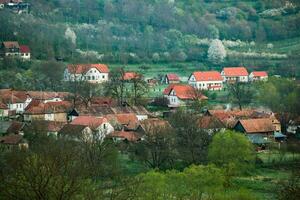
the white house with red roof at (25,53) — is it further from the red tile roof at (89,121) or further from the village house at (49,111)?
the red tile roof at (89,121)

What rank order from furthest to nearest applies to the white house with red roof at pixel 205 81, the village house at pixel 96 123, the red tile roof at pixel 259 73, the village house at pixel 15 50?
1. the red tile roof at pixel 259 73
2. the white house with red roof at pixel 205 81
3. the village house at pixel 15 50
4. the village house at pixel 96 123

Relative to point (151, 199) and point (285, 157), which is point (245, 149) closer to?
point (285, 157)

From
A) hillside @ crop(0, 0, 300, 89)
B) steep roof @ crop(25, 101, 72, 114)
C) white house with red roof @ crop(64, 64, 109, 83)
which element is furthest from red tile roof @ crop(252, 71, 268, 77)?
steep roof @ crop(25, 101, 72, 114)

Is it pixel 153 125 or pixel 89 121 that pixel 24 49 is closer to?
pixel 89 121

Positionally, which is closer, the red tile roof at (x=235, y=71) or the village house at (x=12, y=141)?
the village house at (x=12, y=141)

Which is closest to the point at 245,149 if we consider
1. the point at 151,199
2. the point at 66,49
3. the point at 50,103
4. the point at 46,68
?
the point at 151,199

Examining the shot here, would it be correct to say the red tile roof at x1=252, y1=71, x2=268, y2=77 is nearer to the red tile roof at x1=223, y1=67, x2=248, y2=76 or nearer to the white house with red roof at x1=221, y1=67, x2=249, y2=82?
the white house with red roof at x1=221, y1=67, x2=249, y2=82

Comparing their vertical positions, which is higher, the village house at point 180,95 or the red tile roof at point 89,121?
the village house at point 180,95

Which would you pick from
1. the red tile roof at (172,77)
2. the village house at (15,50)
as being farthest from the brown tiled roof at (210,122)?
the village house at (15,50)
